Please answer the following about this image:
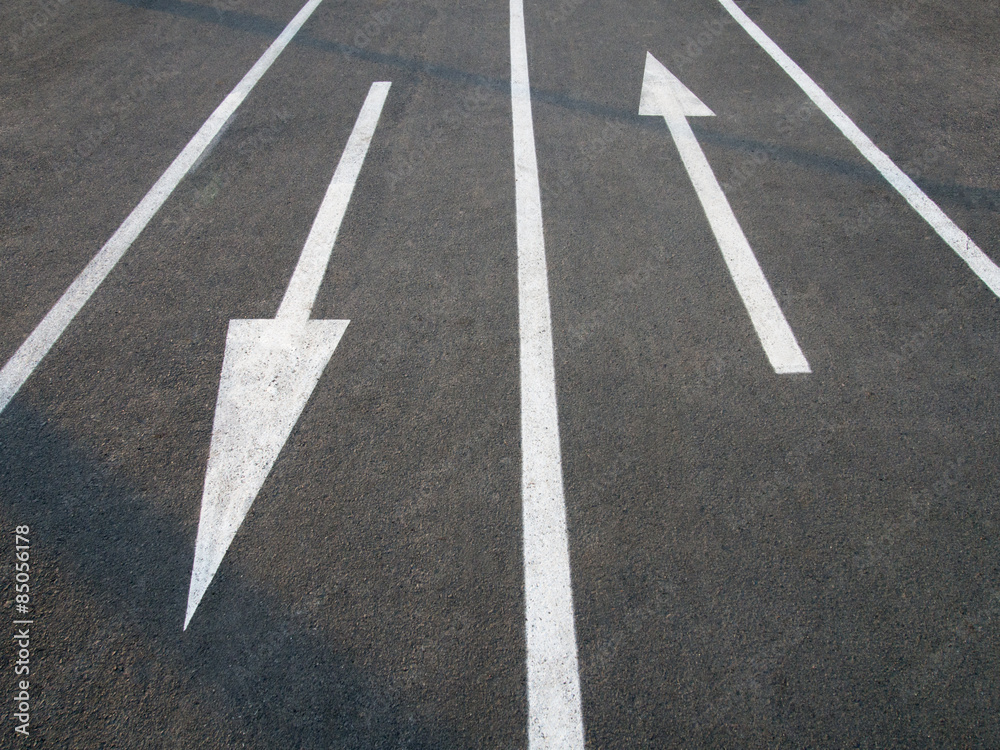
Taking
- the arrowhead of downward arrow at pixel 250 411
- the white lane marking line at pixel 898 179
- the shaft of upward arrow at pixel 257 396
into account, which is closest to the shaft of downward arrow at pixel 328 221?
the shaft of upward arrow at pixel 257 396

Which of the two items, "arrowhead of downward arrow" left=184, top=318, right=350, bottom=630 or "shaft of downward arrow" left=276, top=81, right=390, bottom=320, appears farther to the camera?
"shaft of downward arrow" left=276, top=81, right=390, bottom=320

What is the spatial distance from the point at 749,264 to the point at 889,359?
113 centimetres

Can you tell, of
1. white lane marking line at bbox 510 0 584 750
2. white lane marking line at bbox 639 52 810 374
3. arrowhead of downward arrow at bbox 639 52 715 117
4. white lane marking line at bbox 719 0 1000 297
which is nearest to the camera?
white lane marking line at bbox 510 0 584 750

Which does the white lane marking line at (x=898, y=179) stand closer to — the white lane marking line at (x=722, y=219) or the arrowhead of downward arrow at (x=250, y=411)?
the white lane marking line at (x=722, y=219)

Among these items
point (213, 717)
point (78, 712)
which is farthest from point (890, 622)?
point (78, 712)

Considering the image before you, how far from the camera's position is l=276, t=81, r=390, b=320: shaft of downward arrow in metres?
4.34

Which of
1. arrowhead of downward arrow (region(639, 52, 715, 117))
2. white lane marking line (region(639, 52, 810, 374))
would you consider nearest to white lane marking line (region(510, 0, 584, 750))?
white lane marking line (region(639, 52, 810, 374))

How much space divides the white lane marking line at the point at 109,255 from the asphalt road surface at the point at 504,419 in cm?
3

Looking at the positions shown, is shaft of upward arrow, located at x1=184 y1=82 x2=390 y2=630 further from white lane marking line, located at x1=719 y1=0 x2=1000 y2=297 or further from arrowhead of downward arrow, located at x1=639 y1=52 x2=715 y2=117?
white lane marking line, located at x1=719 y1=0 x2=1000 y2=297

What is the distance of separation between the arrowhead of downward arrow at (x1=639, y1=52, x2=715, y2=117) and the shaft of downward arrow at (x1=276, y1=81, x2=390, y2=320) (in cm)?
266

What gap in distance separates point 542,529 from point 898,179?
14.8ft

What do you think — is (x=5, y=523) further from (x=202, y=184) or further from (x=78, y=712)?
(x=202, y=184)

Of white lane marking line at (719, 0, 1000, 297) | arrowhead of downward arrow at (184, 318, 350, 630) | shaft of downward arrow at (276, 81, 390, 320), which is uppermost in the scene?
white lane marking line at (719, 0, 1000, 297)

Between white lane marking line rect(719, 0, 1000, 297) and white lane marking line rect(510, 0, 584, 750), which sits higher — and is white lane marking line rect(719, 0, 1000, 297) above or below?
above
